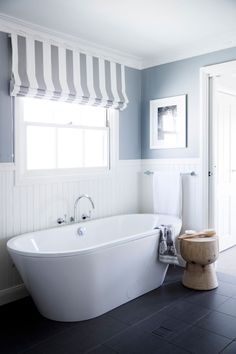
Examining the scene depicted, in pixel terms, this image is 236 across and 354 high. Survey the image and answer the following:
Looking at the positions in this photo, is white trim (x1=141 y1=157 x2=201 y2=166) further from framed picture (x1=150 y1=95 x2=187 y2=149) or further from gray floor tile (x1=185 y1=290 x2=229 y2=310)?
gray floor tile (x1=185 y1=290 x2=229 y2=310)

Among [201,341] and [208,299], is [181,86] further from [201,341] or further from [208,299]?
[201,341]

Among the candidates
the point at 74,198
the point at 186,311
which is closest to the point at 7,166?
the point at 74,198

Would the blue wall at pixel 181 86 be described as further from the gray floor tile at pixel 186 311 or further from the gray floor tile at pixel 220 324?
the gray floor tile at pixel 220 324

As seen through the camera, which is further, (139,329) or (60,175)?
(60,175)

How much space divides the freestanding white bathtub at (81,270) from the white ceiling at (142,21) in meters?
1.94

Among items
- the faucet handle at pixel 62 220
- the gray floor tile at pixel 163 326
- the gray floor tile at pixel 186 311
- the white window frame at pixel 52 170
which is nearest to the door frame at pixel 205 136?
the white window frame at pixel 52 170

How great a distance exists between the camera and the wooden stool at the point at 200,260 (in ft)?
11.0

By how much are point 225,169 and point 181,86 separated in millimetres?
1319

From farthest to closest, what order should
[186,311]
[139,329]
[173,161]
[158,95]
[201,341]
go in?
[158,95] → [173,161] → [186,311] → [139,329] → [201,341]

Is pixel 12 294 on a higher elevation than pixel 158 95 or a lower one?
lower

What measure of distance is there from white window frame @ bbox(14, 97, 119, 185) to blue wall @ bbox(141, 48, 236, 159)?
1.73ft

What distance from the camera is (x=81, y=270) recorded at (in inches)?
104

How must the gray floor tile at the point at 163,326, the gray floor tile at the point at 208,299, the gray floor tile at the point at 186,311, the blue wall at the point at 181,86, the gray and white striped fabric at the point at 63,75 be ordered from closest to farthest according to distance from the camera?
1. the gray floor tile at the point at 163,326
2. the gray floor tile at the point at 186,311
3. the gray floor tile at the point at 208,299
4. the gray and white striped fabric at the point at 63,75
5. the blue wall at the point at 181,86

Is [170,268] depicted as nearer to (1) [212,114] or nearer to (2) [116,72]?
(1) [212,114]
